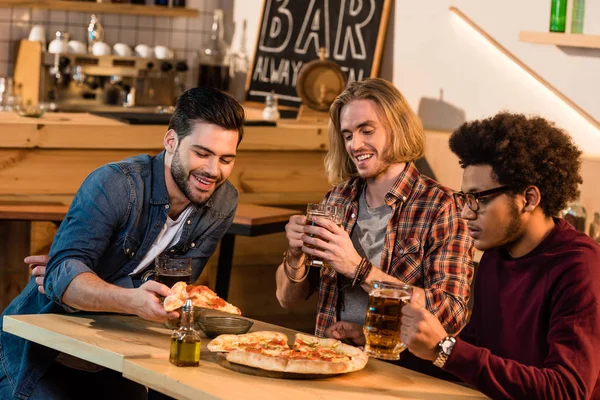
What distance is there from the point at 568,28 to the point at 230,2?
3653 millimetres

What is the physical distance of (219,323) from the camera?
2779mm

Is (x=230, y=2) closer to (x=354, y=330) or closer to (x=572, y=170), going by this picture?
(x=354, y=330)

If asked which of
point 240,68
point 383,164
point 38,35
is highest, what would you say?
point 38,35

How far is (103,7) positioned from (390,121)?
4.13m

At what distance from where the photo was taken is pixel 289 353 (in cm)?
250

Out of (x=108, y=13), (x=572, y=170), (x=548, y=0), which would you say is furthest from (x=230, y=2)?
(x=572, y=170)

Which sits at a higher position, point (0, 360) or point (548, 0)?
point (548, 0)

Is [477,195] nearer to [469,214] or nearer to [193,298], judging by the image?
[469,214]

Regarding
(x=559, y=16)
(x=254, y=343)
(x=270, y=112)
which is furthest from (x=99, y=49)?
(x=254, y=343)

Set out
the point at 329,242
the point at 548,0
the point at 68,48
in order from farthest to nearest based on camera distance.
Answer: the point at 68,48
the point at 548,0
the point at 329,242

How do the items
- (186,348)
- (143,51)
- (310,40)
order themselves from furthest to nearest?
(143,51), (310,40), (186,348)

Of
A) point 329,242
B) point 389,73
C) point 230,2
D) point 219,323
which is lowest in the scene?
point 219,323

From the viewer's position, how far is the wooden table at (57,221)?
4461 millimetres

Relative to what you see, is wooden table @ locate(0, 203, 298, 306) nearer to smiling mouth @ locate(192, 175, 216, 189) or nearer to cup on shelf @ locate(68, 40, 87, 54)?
smiling mouth @ locate(192, 175, 216, 189)
